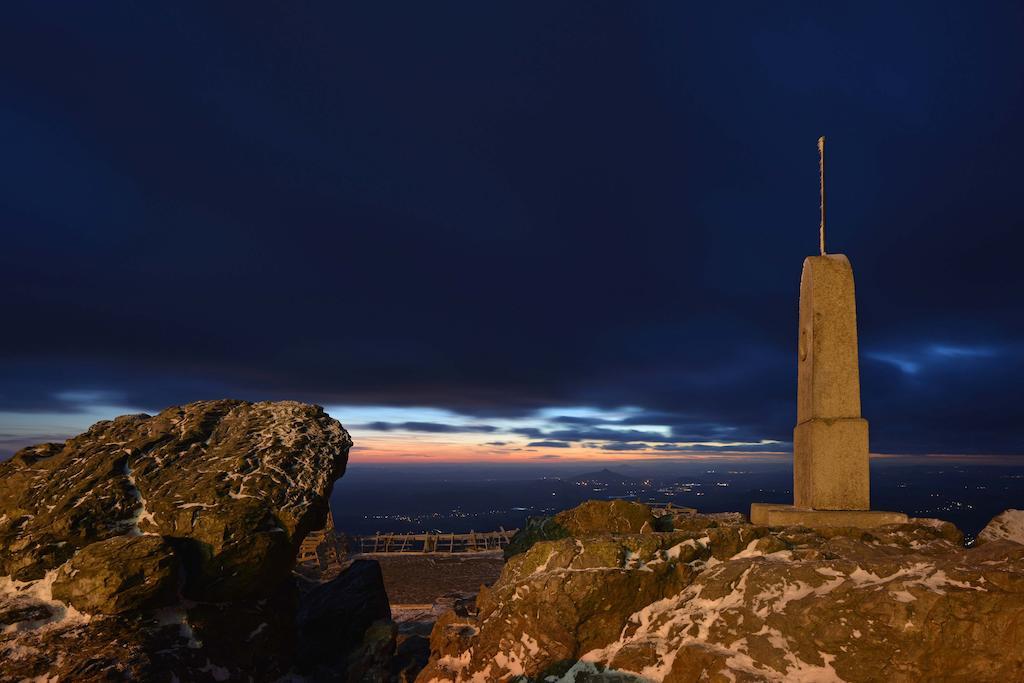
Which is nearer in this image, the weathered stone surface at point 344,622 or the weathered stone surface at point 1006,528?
Result: the weathered stone surface at point 1006,528

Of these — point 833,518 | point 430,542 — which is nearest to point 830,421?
point 833,518

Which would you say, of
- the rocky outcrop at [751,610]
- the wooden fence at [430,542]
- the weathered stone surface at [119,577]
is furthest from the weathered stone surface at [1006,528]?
the wooden fence at [430,542]

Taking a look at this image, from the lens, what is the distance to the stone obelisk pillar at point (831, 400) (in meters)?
9.41

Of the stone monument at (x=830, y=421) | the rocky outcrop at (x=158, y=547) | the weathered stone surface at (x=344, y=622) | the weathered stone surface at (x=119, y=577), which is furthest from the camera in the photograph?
the weathered stone surface at (x=344, y=622)

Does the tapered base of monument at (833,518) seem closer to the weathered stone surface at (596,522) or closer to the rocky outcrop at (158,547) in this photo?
the weathered stone surface at (596,522)

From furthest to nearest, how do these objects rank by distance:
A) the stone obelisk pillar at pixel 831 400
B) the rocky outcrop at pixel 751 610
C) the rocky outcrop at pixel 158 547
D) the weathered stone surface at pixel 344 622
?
the weathered stone surface at pixel 344 622
the stone obelisk pillar at pixel 831 400
the rocky outcrop at pixel 158 547
the rocky outcrop at pixel 751 610

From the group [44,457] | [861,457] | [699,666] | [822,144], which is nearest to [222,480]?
[44,457]

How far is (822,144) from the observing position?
1097 centimetres

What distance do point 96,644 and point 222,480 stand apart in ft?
9.93

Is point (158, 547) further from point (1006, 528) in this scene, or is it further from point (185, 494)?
point (1006, 528)

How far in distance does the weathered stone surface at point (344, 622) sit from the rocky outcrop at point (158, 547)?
113cm

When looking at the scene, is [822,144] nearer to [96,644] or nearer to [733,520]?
[733,520]

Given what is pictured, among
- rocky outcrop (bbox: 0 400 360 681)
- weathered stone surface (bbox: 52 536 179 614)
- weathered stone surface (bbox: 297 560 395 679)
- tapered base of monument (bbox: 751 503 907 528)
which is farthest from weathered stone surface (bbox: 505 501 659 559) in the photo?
weathered stone surface (bbox: 52 536 179 614)

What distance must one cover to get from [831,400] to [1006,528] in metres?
2.88
